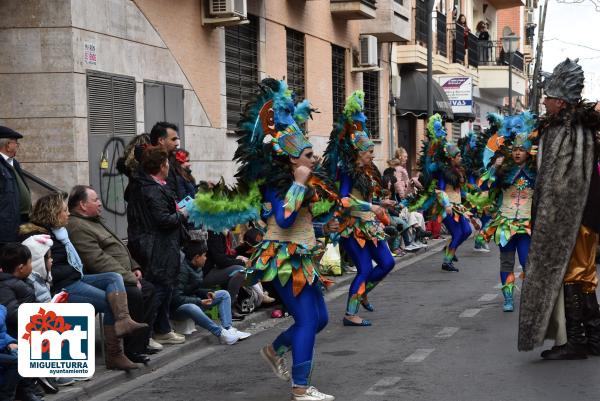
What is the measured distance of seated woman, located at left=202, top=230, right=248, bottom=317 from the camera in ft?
35.3

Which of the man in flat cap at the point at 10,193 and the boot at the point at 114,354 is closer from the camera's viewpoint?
the boot at the point at 114,354

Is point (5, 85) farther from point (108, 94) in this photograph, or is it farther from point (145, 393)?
point (145, 393)

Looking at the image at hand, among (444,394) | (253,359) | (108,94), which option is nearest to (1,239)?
(253,359)

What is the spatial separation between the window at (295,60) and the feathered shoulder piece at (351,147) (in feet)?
35.7

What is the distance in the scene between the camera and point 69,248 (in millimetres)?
8375

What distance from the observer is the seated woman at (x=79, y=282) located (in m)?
8.30

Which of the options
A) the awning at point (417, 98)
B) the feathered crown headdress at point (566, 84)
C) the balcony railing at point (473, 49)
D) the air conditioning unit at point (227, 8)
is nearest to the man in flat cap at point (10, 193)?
the feathered crown headdress at point (566, 84)

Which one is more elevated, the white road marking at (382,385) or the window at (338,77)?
the window at (338,77)

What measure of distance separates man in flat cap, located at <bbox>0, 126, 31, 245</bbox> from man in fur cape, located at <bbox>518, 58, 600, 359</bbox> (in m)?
4.19

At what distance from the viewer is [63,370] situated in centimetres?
717

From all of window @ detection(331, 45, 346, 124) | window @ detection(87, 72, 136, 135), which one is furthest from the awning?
window @ detection(87, 72, 136, 135)

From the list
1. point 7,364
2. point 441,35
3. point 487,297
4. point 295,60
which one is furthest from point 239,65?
point 441,35

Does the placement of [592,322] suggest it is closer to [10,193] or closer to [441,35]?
[10,193]

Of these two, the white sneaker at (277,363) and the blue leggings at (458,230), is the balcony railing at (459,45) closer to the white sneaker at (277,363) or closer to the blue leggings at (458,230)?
the blue leggings at (458,230)
